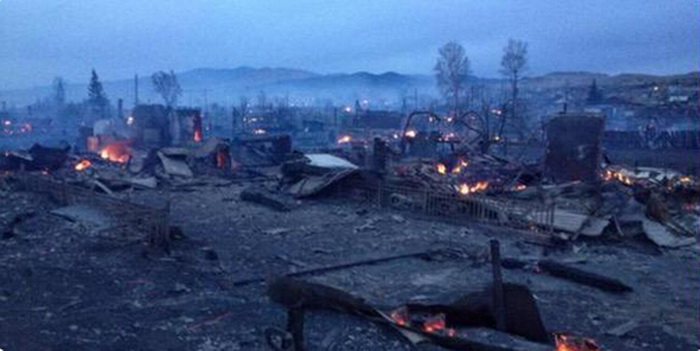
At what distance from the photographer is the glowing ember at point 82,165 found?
2617 centimetres

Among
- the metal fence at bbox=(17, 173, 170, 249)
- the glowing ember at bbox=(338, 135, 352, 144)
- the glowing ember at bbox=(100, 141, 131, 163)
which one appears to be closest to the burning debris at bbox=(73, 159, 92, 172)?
the glowing ember at bbox=(100, 141, 131, 163)

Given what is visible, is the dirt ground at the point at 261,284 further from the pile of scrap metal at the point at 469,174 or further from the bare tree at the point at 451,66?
the bare tree at the point at 451,66

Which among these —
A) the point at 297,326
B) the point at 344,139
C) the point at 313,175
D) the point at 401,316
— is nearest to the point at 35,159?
the point at 313,175

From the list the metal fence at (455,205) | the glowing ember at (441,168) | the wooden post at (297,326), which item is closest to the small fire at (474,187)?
the metal fence at (455,205)

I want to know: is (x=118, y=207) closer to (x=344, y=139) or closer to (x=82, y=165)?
(x=82, y=165)

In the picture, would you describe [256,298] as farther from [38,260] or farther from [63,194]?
[63,194]

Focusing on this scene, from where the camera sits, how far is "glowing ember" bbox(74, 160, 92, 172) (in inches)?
1030

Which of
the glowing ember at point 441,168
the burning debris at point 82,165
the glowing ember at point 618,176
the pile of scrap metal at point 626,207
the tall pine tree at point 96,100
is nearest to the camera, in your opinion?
the pile of scrap metal at point 626,207

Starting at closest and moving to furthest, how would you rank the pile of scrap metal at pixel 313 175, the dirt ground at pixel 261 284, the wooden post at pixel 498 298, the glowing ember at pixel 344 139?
the wooden post at pixel 498 298
the dirt ground at pixel 261 284
the pile of scrap metal at pixel 313 175
the glowing ember at pixel 344 139

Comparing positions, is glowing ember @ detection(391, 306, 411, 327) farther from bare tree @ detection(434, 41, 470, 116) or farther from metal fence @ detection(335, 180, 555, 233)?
bare tree @ detection(434, 41, 470, 116)

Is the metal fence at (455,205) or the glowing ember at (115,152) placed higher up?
the metal fence at (455,205)

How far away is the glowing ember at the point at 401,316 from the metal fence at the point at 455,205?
26.2 ft

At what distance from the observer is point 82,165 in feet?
88.4

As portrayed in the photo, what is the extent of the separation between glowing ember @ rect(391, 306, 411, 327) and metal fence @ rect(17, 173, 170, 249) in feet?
21.3
